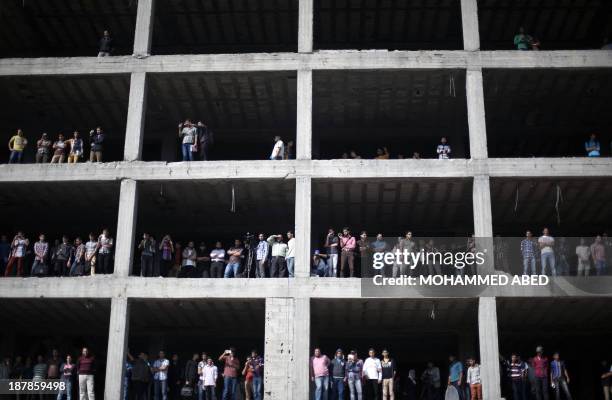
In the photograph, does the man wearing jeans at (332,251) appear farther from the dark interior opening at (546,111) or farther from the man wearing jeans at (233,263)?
the dark interior opening at (546,111)

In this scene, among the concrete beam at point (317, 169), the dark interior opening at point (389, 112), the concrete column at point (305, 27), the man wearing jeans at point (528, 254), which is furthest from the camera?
the dark interior opening at point (389, 112)

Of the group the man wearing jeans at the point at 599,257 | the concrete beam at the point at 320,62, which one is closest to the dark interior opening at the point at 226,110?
the concrete beam at the point at 320,62

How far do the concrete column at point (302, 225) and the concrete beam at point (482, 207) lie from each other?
170 inches

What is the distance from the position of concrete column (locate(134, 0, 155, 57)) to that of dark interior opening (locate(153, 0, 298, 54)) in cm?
120

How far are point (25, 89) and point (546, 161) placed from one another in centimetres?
1516

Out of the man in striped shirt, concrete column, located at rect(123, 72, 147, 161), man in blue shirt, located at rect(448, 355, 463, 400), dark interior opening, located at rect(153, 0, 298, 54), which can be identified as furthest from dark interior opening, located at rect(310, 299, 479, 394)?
dark interior opening, located at rect(153, 0, 298, 54)

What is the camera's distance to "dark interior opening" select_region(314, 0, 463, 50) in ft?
84.3

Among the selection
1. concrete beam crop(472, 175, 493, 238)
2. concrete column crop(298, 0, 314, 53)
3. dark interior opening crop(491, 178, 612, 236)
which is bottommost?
concrete beam crop(472, 175, 493, 238)

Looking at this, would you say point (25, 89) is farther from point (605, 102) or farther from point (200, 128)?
point (605, 102)

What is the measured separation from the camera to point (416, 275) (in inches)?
811

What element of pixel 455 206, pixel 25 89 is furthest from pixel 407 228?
pixel 25 89

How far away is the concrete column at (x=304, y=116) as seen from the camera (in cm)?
2214

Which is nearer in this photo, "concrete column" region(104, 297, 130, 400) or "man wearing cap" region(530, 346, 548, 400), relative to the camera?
"man wearing cap" region(530, 346, 548, 400)

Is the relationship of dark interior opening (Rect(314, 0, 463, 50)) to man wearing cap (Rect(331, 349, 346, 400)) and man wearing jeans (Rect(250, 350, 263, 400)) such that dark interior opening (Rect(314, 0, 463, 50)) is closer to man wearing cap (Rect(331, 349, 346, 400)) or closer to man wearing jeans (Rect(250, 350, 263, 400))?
man wearing cap (Rect(331, 349, 346, 400))
